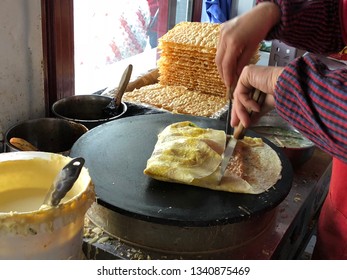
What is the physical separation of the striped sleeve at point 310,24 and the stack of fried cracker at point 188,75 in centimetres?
54

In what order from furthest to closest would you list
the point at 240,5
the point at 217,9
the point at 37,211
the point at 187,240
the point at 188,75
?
1. the point at 240,5
2. the point at 217,9
3. the point at 188,75
4. the point at 187,240
5. the point at 37,211

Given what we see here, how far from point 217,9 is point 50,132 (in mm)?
1755

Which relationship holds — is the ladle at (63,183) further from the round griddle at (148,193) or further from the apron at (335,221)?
the apron at (335,221)

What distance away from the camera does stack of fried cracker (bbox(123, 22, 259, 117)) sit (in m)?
1.74

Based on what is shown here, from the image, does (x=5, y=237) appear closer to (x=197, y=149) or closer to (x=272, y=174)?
(x=197, y=149)

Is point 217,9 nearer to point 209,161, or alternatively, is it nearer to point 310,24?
point 310,24

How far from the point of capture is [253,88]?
0.99 metres

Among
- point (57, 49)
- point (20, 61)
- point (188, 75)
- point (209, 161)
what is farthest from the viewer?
point (188, 75)

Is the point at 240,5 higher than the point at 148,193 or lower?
higher

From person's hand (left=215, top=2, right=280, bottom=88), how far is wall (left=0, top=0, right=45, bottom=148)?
0.67m

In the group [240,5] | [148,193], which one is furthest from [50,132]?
[240,5]
